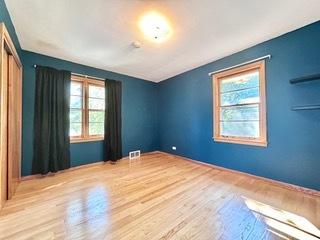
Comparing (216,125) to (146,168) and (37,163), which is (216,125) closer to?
(146,168)

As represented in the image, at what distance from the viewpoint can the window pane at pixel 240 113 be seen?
2980 mm

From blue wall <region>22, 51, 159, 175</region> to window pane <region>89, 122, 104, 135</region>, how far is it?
26 cm

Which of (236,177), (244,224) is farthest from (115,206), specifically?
(236,177)

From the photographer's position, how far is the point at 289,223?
1.59m

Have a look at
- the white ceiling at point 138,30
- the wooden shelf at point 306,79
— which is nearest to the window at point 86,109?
the white ceiling at point 138,30

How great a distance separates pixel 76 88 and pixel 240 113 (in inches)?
147

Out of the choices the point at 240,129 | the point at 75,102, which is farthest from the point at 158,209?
the point at 75,102

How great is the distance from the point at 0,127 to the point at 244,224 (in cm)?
282

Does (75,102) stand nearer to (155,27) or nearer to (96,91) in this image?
(96,91)

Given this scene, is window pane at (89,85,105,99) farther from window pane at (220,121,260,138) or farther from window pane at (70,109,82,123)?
window pane at (220,121,260,138)

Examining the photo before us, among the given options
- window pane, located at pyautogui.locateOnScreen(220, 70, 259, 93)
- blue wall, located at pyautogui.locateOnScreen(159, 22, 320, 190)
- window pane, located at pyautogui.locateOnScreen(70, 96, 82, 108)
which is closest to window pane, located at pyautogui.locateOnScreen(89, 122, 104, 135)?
window pane, located at pyautogui.locateOnScreen(70, 96, 82, 108)

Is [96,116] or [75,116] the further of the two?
[96,116]

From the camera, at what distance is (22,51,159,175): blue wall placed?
2.99 metres

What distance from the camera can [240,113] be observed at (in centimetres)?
321
